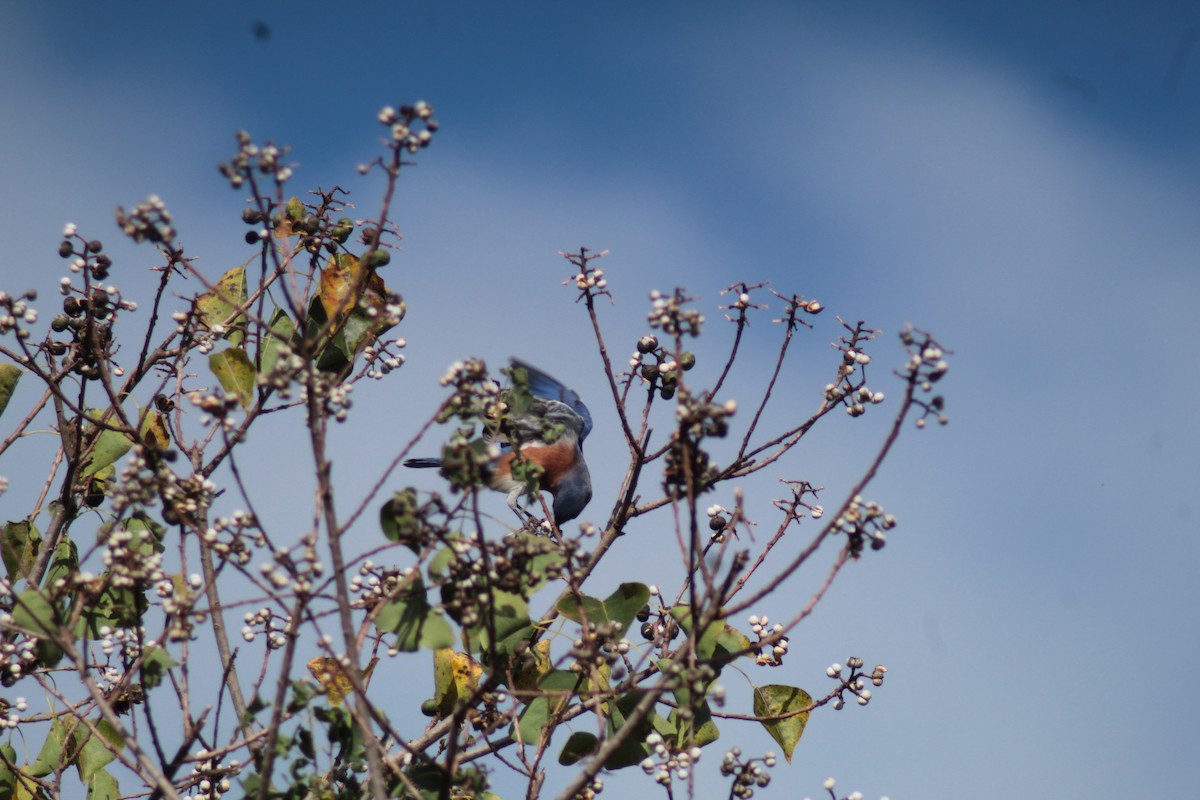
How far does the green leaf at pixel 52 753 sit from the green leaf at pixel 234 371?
1.43 m

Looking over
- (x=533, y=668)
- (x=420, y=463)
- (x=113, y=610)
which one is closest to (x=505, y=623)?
(x=533, y=668)

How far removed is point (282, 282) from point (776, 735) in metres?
2.65

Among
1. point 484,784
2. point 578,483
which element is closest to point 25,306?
point 484,784

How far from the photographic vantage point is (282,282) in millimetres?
2807

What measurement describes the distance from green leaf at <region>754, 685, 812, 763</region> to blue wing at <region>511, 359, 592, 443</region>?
81.1 inches

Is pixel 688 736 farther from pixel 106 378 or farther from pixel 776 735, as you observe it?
pixel 106 378

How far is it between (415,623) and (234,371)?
1628 millimetres

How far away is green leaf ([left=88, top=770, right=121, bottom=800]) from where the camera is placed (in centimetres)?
445

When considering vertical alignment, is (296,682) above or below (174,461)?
below

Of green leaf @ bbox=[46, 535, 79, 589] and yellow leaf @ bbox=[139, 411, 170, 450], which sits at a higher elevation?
yellow leaf @ bbox=[139, 411, 170, 450]

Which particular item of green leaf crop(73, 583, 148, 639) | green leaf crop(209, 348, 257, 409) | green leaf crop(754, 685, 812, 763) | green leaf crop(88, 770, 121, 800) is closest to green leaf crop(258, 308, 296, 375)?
green leaf crop(209, 348, 257, 409)

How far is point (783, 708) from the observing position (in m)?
4.42

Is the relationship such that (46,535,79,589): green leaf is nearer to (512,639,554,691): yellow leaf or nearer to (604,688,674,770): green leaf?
(512,639,554,691): yellow leaf

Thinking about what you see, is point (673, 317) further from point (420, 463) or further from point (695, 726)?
point (420, 463)
